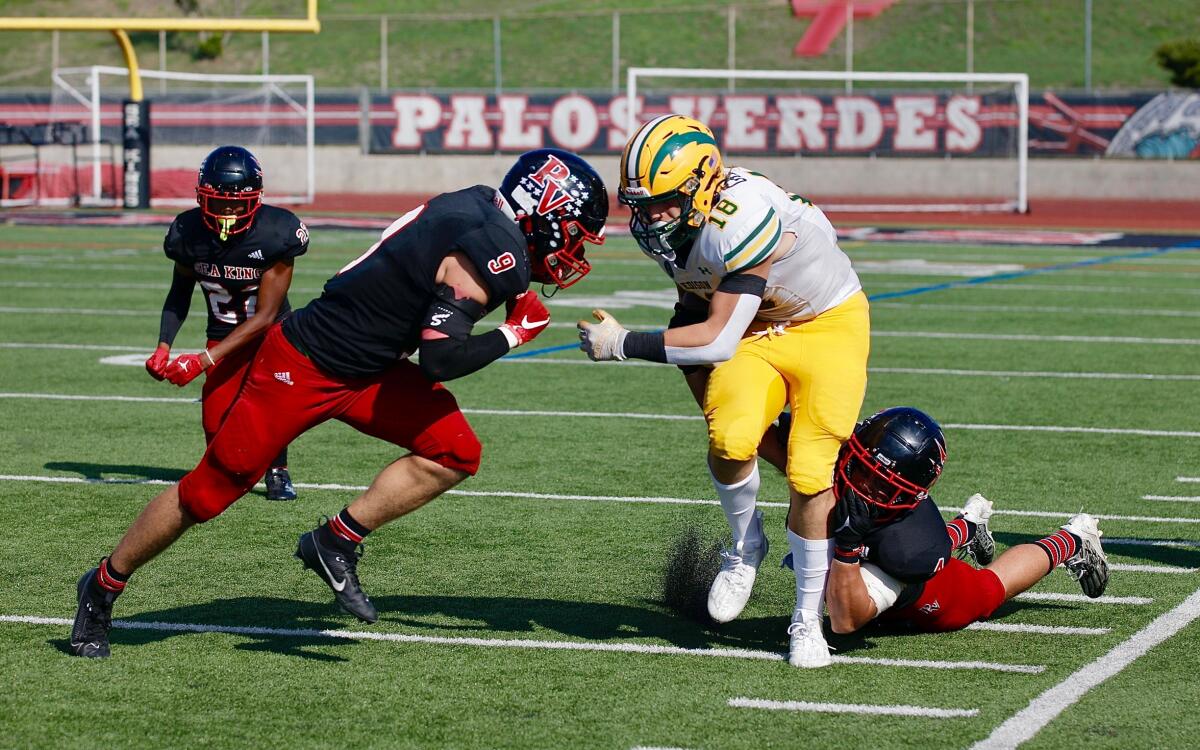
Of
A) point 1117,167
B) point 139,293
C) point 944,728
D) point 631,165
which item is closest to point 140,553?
point 631,165

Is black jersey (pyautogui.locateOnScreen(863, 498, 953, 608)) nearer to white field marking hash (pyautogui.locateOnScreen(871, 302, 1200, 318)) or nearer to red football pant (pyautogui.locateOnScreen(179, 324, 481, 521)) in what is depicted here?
red football pant (pyautogui.locateOnScreen(179, 324, 481, 521))

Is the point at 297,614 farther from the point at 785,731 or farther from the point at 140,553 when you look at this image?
the point at 785,731

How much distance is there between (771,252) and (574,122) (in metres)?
28.8

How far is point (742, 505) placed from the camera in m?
5.35

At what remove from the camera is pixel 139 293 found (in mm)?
16172

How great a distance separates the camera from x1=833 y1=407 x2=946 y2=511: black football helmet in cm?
502

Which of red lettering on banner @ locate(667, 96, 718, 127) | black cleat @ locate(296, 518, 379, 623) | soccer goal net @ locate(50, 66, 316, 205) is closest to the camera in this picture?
black cleat @ locate(296, 518, 379, 623)

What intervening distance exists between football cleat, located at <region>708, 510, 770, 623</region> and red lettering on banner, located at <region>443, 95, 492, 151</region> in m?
29.0

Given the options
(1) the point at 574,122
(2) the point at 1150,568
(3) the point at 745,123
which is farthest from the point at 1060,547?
(1) the point at 574,122

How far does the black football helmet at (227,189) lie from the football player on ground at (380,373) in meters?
2.08

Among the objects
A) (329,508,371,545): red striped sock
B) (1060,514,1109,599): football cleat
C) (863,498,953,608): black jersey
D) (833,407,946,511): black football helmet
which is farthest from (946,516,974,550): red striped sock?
(329,508,371,545): red striped sock

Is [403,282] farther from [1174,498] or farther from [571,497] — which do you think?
[1174,498]

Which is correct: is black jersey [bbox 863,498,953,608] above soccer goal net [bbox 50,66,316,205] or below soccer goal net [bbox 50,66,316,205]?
below

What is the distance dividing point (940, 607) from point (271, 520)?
10.2 ft
